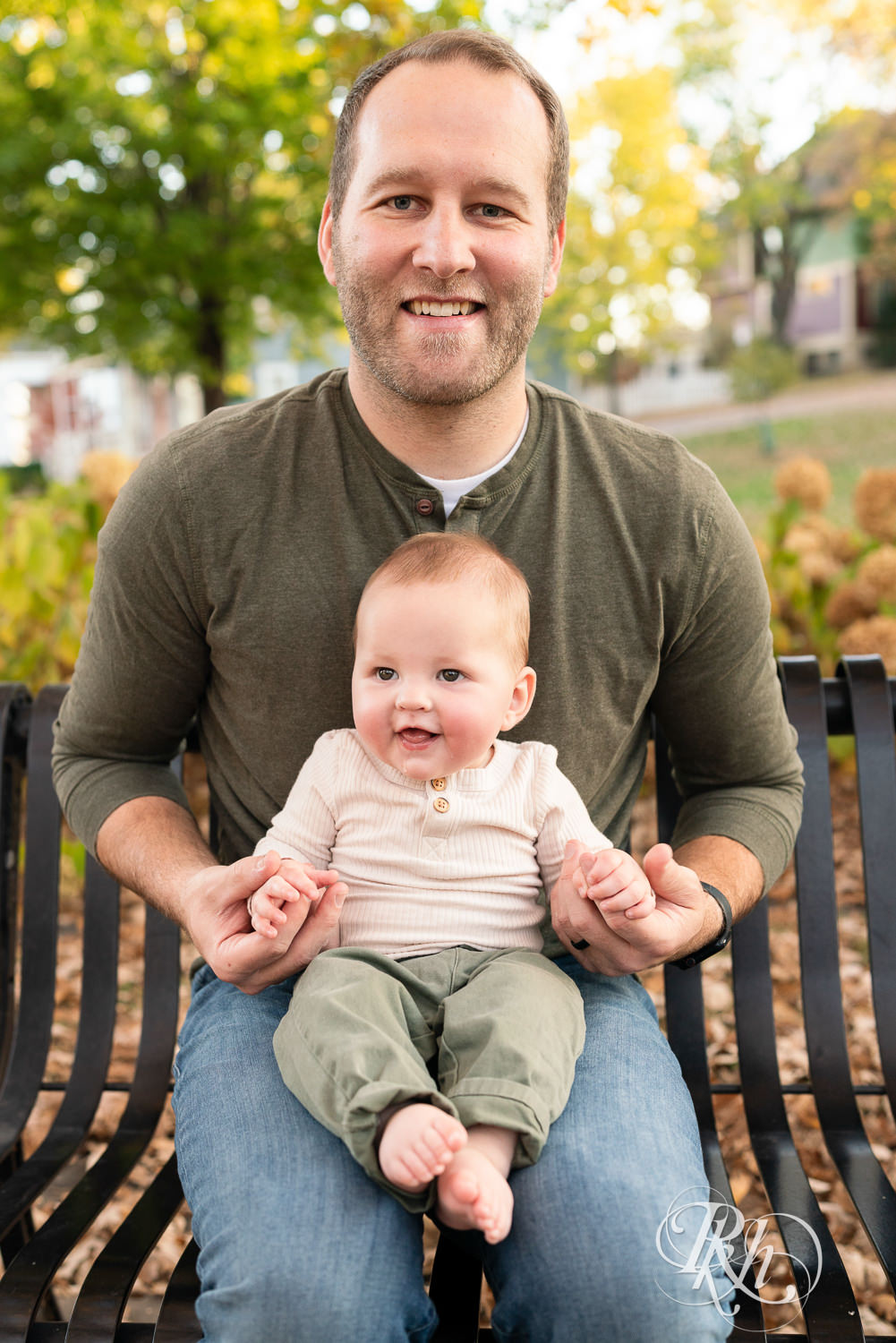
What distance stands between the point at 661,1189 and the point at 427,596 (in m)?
0.88

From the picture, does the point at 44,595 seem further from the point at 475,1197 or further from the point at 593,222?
the point at 593,222

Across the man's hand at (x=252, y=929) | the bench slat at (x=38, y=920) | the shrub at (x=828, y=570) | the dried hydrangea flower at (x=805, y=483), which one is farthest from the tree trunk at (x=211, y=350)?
the man's hand at (x=252, y=929)

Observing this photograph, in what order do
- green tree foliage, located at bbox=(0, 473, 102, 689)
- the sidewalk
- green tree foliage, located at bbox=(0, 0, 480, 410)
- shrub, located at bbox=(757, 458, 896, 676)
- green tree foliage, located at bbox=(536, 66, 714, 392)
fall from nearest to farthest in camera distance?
shrub, located at bbox=(757, 458, 896, 676) → green tree foliage, located at bbox=(0, 473, 102, 689) → green tree foliage, located at bbox=(0, 0, 480, 410) → green tree foliage, located at bbox=(536, 66, 714, 392) → the sidewalk

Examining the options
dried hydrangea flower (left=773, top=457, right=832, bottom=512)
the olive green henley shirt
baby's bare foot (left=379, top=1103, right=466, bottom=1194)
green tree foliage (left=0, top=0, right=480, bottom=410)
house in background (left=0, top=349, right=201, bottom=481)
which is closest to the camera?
baby's bare foot (left=379, top=1103, right=466, bottom=1194)

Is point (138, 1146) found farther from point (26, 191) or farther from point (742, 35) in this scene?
point (742, 35)

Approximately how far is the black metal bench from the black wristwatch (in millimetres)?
335

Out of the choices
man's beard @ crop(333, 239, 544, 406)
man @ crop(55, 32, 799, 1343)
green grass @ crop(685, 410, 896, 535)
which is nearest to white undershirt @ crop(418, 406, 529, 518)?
man @ crop(55, 32, 799, 1343)

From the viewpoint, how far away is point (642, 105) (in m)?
9.95

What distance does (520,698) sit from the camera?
6.19 ft

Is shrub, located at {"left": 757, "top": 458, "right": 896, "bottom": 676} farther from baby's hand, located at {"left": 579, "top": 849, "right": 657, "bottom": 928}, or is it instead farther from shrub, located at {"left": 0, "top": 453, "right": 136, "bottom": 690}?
shrub, located at {"left": 0, "top": 453, "right": 136, "bottom": 690}

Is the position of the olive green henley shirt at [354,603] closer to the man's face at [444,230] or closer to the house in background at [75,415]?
the man's face at [444,230]

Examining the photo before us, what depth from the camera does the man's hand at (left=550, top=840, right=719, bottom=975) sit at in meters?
1.66

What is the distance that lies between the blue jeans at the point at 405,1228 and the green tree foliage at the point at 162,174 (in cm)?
799

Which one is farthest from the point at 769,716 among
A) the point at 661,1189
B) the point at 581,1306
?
the point at 581,1306
